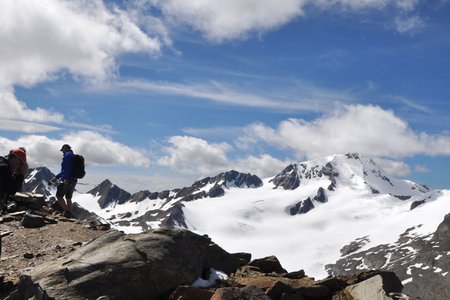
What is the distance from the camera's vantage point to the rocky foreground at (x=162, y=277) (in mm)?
13445

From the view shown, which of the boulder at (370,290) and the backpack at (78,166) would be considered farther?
the backpack at (78,166)

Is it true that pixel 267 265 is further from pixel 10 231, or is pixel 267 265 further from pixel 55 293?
pixel 10 231

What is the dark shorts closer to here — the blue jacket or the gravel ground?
the blue jacket

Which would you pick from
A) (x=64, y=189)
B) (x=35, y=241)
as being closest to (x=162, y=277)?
(x=35, y=241)

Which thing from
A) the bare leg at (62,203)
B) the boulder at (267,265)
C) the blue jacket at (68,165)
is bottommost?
the boulder at (267,265)

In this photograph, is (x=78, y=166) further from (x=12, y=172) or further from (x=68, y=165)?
(x=12, y=172)

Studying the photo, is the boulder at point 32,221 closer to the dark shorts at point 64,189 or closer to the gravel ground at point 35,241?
the gravel ground at point 35,241

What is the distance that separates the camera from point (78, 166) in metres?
26.3

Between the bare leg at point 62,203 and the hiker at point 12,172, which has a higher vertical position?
the bare leg at point 62,203

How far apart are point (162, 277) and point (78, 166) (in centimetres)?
1366

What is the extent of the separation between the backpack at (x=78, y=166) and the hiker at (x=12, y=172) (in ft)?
35.4

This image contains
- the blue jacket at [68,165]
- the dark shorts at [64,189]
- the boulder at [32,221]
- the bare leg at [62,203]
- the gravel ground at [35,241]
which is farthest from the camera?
the bare leg at [62,203]

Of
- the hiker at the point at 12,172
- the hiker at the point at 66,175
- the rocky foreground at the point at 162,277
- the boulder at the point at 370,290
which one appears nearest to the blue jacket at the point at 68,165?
the hiker at the point at 66,175

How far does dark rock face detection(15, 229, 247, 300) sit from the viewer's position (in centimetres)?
1345
